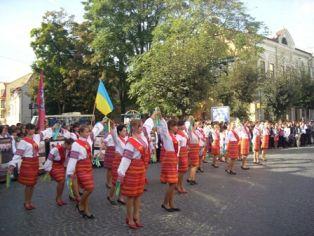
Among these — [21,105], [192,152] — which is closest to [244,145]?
[192,152]

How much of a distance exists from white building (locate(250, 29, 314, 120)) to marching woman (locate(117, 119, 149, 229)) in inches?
1277

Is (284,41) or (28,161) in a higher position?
(284,41)

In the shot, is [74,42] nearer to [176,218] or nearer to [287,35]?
[287,35]

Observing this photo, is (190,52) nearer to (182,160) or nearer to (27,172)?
(182,160)

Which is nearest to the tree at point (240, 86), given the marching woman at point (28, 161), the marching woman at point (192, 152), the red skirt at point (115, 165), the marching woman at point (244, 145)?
the marching woman at point (244, 145)

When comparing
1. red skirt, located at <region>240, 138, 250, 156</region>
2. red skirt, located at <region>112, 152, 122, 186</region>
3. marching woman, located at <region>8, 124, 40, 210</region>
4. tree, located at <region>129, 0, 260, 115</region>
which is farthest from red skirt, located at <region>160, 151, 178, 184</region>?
tree, located at <region>129, 0, 260, 115</region>

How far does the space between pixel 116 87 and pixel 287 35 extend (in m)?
23.5

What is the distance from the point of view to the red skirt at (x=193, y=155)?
1233 centimetres

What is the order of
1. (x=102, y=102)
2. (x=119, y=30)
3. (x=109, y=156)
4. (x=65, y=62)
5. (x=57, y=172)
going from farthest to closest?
(x=65, y=62)
(x=119, y=30)
(x=102, y=102)
(x=109, y=156)
(x=57, y=172)

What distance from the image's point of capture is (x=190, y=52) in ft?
79.9

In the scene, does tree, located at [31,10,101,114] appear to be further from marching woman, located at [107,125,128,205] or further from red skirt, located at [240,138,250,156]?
marching woman, located at [107,125,128,205]

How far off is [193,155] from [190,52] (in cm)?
1284

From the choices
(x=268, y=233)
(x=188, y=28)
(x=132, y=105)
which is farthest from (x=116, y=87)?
(x=268, y=233)

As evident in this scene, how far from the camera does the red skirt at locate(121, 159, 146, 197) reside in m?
7.20
